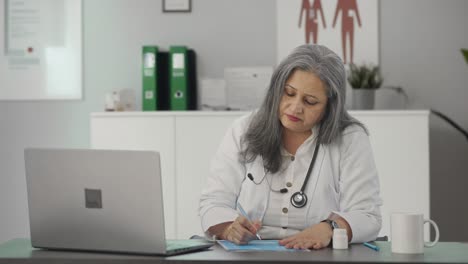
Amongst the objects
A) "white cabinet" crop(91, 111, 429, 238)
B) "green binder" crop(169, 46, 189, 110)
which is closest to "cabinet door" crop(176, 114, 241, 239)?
"white cabinet" crop(91, 111, 429, 238)

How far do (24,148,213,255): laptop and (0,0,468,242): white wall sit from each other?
8.93 feet

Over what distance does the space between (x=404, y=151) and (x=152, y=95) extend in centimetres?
146

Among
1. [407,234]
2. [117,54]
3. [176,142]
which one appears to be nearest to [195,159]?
[176,142]

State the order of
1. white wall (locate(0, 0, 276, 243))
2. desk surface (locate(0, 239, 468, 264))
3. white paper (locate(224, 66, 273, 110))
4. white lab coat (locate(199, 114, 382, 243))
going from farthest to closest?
white wall (locate(0, 0, 276, 243)), white paper (locate(224, 66, 273, 110)), white lab coat (locate(199, 114, 382, 243)), desk surface (locate(0, 239, 468, 264))

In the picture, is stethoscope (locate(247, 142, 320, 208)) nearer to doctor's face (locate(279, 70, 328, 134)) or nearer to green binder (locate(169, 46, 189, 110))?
doctor's face (locate(279, 70, 328, 134))

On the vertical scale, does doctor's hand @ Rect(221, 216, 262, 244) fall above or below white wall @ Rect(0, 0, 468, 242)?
below

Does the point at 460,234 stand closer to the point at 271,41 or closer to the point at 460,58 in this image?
the point at 460,58

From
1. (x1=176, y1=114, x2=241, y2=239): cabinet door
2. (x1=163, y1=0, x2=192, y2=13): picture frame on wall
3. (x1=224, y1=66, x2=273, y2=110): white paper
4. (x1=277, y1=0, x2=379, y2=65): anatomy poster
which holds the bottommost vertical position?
(x1=176, y1=114, x2=241, y2=239): cabinet door

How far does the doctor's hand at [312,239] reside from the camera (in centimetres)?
230

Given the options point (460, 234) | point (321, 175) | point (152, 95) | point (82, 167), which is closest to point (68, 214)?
point (82, 167)

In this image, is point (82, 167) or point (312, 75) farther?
point (312, 75)

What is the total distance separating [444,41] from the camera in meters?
4.84

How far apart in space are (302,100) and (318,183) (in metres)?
0.29

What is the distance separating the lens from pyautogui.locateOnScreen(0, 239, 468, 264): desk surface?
2047 millimetres
